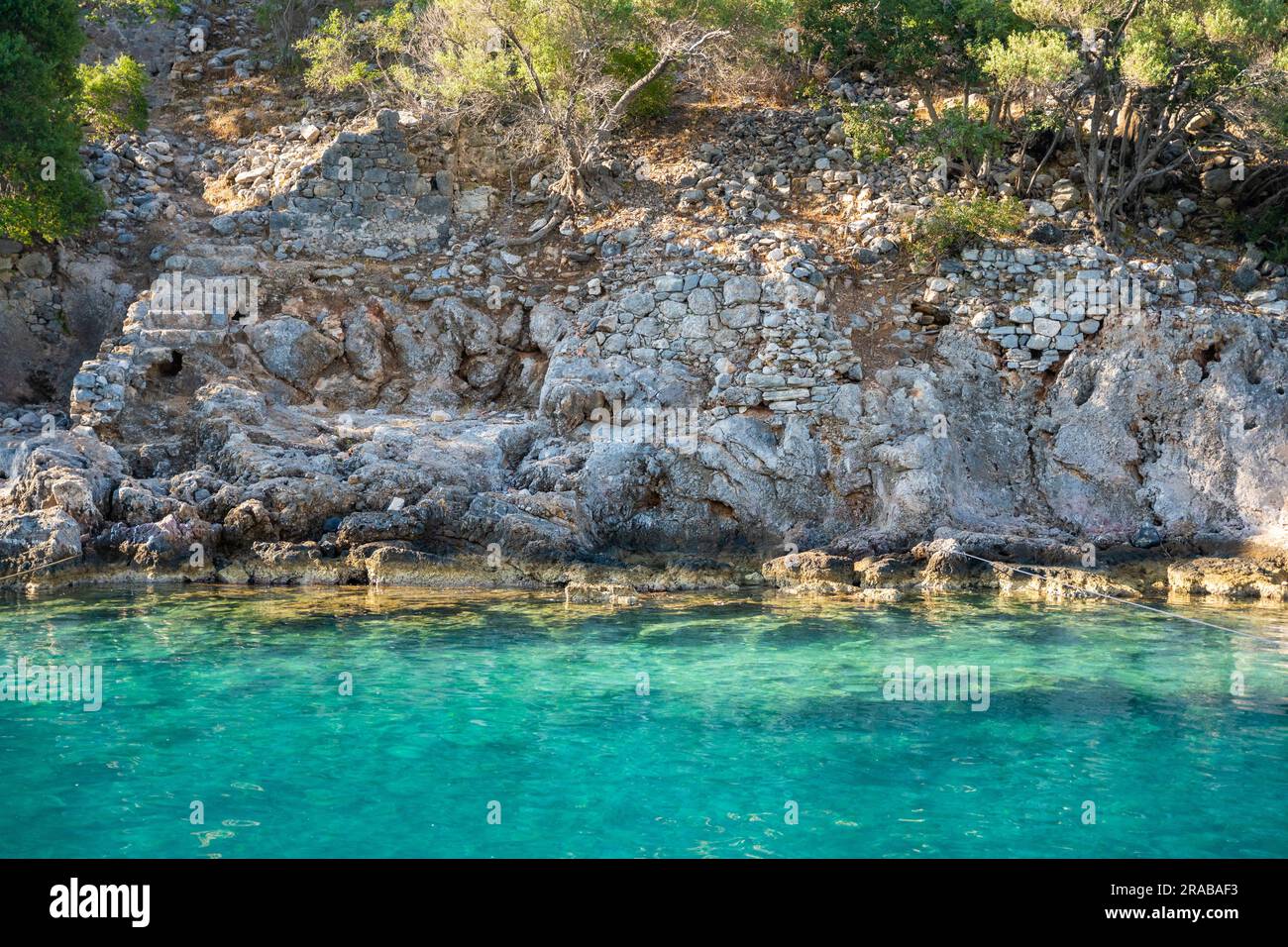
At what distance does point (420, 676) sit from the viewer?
35.8 feet

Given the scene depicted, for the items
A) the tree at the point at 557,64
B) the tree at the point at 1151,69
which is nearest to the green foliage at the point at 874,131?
the tree at the point at 1151,69

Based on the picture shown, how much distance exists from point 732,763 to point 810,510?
29.0 ft

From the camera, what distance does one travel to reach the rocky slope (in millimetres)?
15641

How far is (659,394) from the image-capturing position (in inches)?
714

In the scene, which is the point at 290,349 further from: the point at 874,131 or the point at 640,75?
the point at 874,131

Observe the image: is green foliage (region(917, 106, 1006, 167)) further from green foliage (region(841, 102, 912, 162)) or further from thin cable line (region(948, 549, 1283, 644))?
thin cable line (region(948, 549, 1283, 644))

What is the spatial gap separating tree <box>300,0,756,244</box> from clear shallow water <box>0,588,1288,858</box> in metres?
11.0

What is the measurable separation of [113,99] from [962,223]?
16.6 m

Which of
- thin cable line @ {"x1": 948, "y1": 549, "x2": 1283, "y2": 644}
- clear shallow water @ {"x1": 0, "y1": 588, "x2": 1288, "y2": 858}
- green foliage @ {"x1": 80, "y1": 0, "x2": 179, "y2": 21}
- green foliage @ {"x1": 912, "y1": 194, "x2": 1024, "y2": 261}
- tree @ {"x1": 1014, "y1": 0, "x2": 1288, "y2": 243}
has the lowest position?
clear shallow water @ {"x1": 0, "y1": 588, "x2": 1288, "y2": 858}

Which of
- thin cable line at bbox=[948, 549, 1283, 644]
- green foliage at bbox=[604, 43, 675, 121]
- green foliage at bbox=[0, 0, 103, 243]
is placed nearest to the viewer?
thin cable line at bbox=[948, 549, 1283, 644]

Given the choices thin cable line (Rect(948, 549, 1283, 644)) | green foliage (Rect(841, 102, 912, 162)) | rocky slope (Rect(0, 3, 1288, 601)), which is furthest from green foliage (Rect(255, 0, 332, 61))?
thin cable line (Rect(948, 549, 1283, 644))

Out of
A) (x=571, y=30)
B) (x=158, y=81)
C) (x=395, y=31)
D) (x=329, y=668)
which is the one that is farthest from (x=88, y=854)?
(x=158, y=81)

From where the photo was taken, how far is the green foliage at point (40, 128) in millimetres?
18250

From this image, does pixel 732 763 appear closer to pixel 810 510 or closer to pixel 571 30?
pixel 810 510
